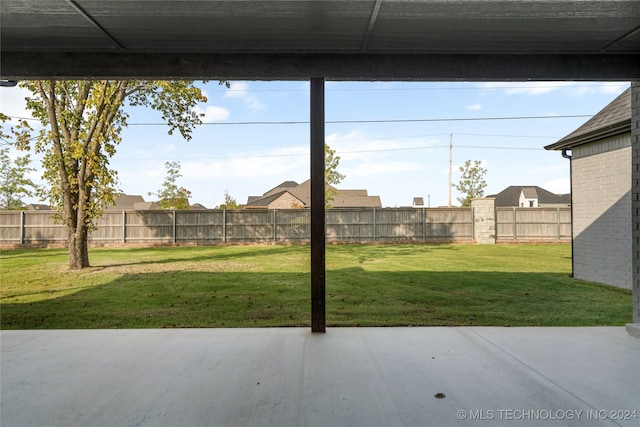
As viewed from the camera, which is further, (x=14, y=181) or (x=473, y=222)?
(x=14, y=181)

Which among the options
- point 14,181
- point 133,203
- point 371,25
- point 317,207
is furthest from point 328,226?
point 133,203

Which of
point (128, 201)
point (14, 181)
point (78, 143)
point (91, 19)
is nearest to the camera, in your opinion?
point (91, 19)

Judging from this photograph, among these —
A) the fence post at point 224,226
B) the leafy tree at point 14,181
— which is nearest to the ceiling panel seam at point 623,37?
the fence post at point 224,226

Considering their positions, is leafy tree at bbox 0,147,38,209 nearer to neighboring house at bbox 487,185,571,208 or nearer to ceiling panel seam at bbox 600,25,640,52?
ceiling panel seam at bbox 600,25,640,52

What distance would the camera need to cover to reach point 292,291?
647cm

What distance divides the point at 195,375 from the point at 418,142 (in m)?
17.5

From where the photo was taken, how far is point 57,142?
8.04 metres

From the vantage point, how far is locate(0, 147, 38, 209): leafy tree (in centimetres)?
1548

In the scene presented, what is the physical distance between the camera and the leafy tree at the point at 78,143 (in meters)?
7.91

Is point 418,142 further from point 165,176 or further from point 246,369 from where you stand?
point 246,369

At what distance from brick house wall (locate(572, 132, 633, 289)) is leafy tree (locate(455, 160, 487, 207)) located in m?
12.8

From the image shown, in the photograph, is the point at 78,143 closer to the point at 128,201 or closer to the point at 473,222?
the point at 473,222

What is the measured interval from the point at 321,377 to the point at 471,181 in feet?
64.2

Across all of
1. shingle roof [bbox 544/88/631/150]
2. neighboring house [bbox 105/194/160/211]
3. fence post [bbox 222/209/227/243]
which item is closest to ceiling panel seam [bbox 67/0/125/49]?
shingle roof [bbox 544/88/631/150]
